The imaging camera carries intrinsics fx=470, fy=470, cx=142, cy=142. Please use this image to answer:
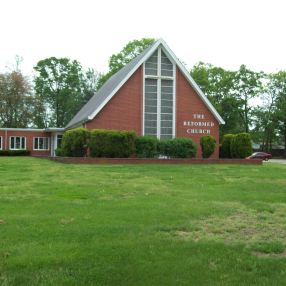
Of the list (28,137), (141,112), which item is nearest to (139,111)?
(141,112)

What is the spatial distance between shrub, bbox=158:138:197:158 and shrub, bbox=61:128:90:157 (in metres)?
4.42

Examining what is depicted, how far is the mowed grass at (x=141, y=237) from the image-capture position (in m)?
5.10

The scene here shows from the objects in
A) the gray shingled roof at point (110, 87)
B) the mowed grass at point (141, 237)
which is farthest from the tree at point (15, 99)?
the mowed grass at point (141, 237)

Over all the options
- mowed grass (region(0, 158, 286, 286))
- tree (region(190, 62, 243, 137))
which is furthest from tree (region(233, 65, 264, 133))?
mowed grass (region(0, 158, 286, 286))

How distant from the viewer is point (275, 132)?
7225 cm

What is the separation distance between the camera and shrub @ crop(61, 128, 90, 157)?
27219 mm

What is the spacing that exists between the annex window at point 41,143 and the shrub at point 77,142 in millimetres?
21421

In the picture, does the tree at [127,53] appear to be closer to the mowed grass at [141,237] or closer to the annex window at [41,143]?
the annex window at [41,143]

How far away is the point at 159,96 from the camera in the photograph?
34438mm

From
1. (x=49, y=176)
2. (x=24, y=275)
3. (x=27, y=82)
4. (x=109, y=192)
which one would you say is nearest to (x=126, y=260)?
(x=24, y=275)

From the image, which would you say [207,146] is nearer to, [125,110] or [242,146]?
[242,146]

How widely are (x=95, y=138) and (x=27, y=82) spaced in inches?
1444

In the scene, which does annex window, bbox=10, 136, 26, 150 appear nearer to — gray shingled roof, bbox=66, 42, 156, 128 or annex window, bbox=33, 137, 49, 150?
annex window, bbox=33, 137, 49, 150

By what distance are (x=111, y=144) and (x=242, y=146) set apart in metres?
8.84
